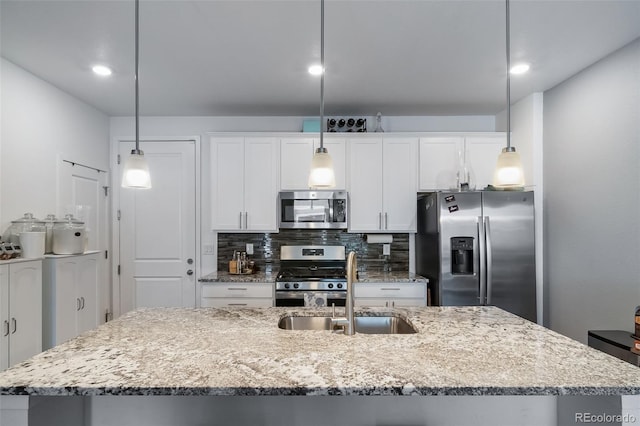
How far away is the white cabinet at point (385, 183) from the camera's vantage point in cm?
376

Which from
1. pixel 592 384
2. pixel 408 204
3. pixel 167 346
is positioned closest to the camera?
pixel 592 384

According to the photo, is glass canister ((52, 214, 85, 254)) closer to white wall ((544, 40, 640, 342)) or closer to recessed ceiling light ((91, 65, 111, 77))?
recessed ceiling light ((91, 65, 111, 77))

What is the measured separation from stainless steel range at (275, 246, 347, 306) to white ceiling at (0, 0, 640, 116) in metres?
1.60

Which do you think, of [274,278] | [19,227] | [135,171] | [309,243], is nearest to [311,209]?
[309,243]

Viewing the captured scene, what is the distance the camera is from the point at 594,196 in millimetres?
2793

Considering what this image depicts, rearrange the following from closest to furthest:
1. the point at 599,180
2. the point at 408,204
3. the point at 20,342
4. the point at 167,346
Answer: the point at 167,346 < the point at 20,342 < the point at 599,180 < the point at 408,204

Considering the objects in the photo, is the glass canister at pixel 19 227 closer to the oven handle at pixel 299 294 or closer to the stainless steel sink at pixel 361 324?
the oven handle at pixel 299 294

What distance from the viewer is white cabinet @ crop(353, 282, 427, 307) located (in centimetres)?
346

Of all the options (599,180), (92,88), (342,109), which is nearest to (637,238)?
(599,180)

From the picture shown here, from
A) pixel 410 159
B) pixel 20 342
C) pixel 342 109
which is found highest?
pixel 342 109

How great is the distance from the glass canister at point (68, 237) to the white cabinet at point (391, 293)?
2414 mm

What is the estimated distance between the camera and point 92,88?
3262 mm

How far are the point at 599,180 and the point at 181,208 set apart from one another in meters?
3.92

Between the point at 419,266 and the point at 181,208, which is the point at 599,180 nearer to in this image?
the point at 419,266
